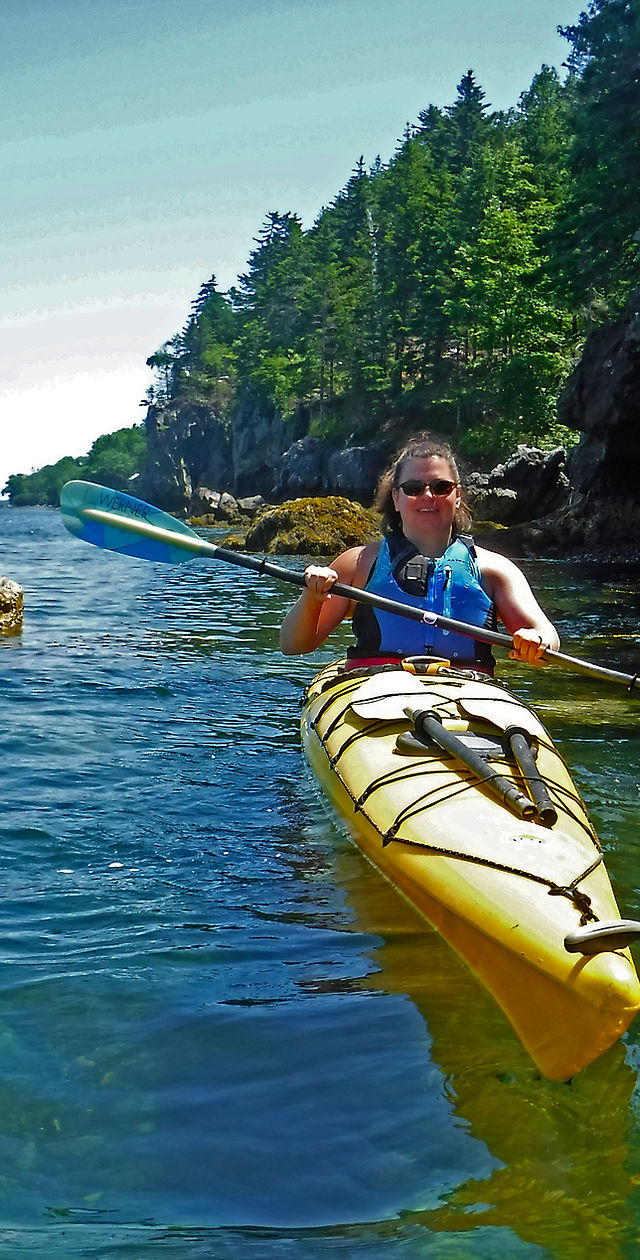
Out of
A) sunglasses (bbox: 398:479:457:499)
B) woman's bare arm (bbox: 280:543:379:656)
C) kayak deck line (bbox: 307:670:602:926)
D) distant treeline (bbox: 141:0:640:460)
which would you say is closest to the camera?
kayak deck line (bbox: 307:670:602:926)

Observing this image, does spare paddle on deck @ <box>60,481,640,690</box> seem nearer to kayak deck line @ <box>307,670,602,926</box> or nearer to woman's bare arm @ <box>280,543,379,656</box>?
woman's bare arm @ <box>280,543,379,656</box>

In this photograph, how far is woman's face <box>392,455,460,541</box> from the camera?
5.19m

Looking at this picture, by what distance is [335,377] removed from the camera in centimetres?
5356

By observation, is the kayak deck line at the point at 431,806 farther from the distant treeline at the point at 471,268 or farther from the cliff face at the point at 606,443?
the distant treeline at the point at 471,268

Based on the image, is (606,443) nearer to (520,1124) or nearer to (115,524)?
(115,524)

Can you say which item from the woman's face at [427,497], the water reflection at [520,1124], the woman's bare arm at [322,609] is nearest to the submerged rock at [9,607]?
the woman's bare arm at [322,609]

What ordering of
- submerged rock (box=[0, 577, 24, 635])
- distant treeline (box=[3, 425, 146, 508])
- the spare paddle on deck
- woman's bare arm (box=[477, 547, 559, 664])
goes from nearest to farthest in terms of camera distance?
woman's bare arm (box=[477, 547, 559, 664]) → the spare paddle on deck → submerged rock (box=[0, 577, 24, 635]) → distant treeline (box=[3, 425, 146, 508])

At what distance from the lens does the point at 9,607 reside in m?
11.6

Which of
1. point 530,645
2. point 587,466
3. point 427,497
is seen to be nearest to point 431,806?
point 530,645

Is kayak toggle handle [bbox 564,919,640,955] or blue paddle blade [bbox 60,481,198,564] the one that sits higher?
blue paddle blade [bbox 60,481,198,564]

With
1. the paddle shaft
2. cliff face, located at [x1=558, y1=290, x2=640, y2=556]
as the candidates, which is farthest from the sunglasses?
cliff face, located at [x1=558, y1=290, x2=640, y2=556]

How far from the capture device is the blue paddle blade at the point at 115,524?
666 cm

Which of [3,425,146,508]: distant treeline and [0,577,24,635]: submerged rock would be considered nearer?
[0,577,24,635]: submerged rock

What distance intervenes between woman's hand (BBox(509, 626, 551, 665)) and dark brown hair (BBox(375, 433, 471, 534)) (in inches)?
32.0
